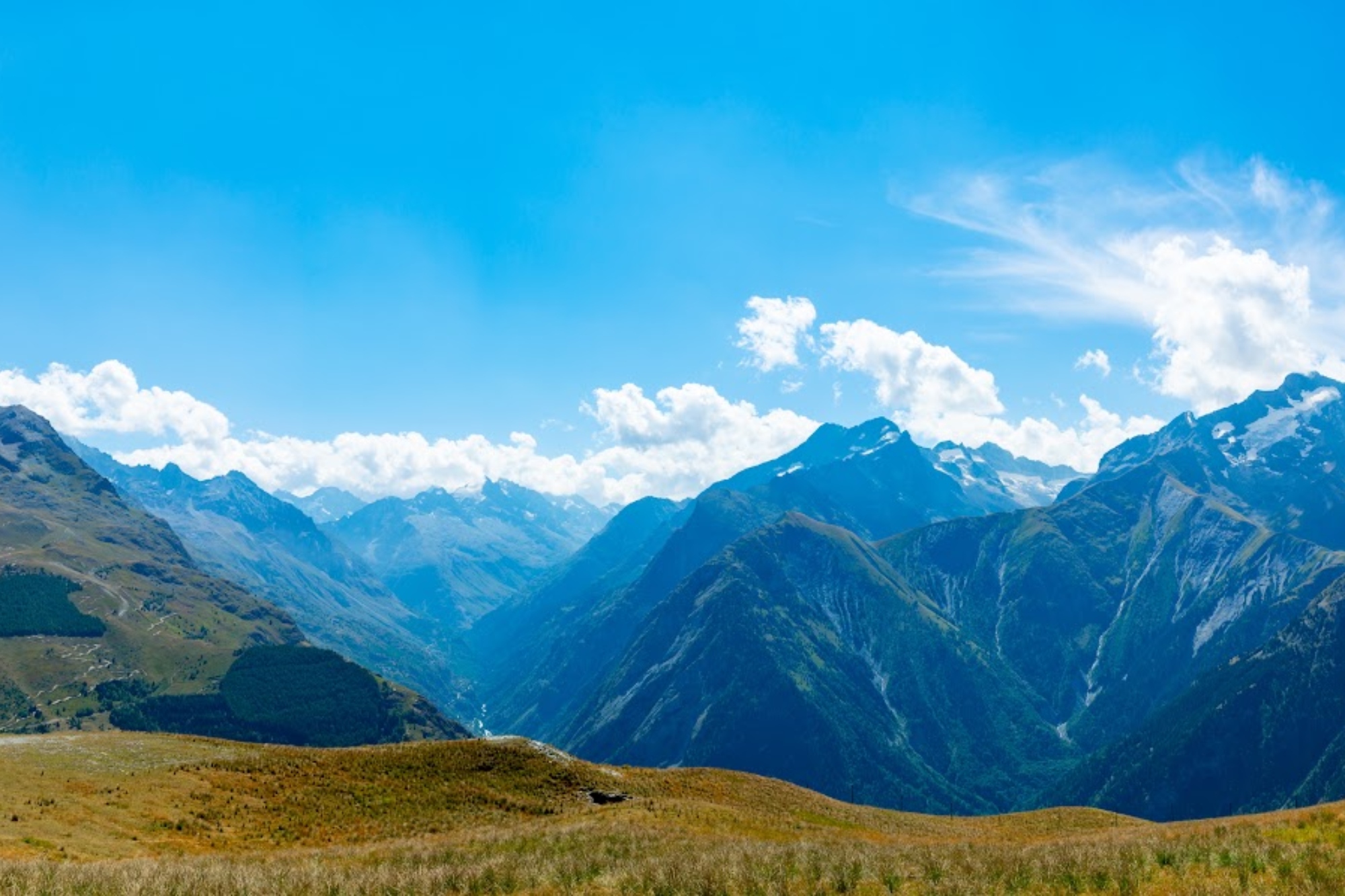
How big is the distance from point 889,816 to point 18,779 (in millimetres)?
64870

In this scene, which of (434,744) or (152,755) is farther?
(434,744)

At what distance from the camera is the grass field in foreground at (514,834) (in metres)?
26.2

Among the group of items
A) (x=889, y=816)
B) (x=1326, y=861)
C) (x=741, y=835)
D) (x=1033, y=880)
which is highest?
(x=1326, y=861)

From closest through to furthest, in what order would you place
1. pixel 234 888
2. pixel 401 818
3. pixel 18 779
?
pixel 234 888 → pixel 18 779 → pixel 401 818

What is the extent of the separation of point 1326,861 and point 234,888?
33390mm

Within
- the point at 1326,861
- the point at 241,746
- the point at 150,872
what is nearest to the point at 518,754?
the point at 241,746

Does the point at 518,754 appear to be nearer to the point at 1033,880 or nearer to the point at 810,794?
the point at 810,794

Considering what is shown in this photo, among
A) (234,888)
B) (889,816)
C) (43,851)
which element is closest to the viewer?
(234,888)

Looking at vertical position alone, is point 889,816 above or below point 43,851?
below

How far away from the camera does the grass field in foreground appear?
2625 centimetres

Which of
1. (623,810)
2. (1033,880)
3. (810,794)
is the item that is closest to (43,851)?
(623,810)

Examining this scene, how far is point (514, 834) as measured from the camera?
44125 mm

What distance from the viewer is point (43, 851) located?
3619cm

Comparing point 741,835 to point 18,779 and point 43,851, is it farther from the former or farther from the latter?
point 18,779
